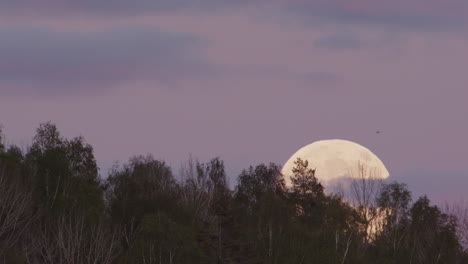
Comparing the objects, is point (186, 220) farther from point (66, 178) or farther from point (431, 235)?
point (431, 235)

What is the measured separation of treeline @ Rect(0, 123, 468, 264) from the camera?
199 feet

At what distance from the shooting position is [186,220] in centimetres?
7331

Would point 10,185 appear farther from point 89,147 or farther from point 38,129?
point 38,129

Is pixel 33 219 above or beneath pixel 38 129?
beneath

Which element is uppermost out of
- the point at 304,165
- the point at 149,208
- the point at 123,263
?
the point at 304,165

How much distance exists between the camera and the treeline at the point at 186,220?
199ft

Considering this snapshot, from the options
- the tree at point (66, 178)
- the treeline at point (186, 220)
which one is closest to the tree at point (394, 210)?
the treeline at point (186, 220)

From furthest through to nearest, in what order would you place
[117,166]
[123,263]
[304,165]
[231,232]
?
[117,166]
[304,165]
[231,232]
[123,263]

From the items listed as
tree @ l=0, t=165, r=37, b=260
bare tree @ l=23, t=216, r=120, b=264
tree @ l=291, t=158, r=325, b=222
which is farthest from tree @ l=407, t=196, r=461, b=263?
tree @ l=0, t=165, r=37, b=260

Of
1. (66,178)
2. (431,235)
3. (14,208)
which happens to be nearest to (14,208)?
(14,208)

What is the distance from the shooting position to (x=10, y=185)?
212 feet

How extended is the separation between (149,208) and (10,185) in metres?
13.9

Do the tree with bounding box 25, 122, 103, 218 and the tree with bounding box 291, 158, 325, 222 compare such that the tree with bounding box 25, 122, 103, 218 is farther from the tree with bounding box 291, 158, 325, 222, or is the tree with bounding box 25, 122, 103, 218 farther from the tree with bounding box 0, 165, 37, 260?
the tree with bounding box 291, 158, 325, 222

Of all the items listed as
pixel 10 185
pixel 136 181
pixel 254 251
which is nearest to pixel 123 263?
pixel 10 185
